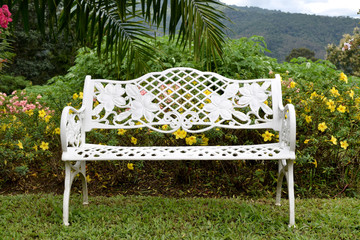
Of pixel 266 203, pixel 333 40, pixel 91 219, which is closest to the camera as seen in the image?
pixel 91 219

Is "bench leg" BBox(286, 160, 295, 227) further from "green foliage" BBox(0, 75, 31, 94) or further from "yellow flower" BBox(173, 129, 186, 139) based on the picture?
"green foliage" BBox(0, 75, 31, 94)

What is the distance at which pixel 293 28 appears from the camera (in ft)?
122

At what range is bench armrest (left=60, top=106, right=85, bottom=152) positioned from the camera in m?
2.28

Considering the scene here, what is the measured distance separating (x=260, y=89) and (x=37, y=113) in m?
2.17

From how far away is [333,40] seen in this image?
118ft

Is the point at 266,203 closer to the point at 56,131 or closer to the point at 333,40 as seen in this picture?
the point at 56,131

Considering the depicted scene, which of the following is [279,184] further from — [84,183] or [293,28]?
[293,28]

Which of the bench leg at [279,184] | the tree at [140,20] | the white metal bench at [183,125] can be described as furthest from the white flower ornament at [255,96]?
the tree at [140,20]

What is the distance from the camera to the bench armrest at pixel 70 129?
7.48 feet

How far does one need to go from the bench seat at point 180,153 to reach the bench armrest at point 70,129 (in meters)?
0.07

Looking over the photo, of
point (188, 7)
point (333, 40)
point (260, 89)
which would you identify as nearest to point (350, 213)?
point (260, 89)

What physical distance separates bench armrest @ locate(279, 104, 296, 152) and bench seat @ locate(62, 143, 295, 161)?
5cm

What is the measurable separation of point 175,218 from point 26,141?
160cm

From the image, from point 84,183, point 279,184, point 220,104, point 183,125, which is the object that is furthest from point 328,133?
point 84,183
